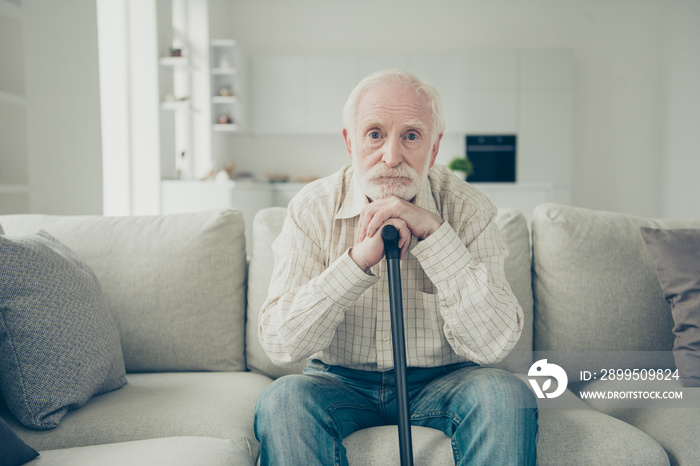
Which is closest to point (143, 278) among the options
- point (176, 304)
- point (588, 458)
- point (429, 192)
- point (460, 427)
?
point (176, 304)

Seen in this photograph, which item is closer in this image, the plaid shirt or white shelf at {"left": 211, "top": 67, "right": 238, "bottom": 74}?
the plaid shirt

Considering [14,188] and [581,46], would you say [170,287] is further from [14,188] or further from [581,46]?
[581,46]

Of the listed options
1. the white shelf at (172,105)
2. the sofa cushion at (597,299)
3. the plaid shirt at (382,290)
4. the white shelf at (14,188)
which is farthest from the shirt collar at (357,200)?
the white shelf at (172,105)

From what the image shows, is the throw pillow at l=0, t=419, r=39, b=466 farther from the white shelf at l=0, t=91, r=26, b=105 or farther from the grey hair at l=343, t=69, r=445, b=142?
the white shelf at l=0, t=91, r=26, b=105

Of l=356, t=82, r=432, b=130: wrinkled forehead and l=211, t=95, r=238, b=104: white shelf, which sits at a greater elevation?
l=211, t=95, r=238, b=104: white shelf

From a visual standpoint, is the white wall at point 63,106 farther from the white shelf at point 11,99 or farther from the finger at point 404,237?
the finger at point 404,237

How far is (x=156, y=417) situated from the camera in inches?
48.9

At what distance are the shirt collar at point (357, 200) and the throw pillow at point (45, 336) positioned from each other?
0.64 m

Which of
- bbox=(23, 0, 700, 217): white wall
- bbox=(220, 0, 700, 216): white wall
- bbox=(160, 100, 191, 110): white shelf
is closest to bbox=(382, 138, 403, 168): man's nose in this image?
Result: bbox=(160, 100, 191, 110): white shelf

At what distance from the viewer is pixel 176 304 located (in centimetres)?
157

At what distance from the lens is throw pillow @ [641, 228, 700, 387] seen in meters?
1.35

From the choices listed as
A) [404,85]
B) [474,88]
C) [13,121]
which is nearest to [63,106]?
[13,121]

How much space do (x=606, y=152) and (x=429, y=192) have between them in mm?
5672

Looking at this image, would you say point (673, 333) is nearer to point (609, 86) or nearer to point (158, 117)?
point (158, 117)
